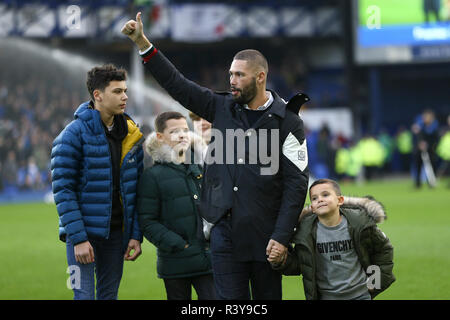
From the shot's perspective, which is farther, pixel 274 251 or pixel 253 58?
pixel 253 58

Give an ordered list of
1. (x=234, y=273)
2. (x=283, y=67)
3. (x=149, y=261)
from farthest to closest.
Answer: (x=283, y=67) → (x=149, y=261) → (x=234, y=273)

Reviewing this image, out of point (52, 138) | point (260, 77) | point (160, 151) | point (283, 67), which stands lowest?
point (160, 151)

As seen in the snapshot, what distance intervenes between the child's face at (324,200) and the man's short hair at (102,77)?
1.54 meters

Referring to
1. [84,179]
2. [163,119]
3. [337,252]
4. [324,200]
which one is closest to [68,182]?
[84,179]

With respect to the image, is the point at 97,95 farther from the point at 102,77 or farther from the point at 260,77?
the point at 260,77

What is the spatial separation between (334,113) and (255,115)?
29088 millimetres

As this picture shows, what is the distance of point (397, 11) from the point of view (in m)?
28.7

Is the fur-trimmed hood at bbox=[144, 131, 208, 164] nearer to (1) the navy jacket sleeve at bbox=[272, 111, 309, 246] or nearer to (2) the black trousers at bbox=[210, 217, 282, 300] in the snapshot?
(2) the black trousers at bbox=[210, 217, 282, 300]

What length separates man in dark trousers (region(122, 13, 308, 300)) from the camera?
15.7ft

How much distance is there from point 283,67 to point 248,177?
3343 centimetres

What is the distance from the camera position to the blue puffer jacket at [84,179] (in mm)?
5164

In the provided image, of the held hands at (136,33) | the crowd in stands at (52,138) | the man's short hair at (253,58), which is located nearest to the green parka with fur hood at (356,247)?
the man's short hair at (253,58)

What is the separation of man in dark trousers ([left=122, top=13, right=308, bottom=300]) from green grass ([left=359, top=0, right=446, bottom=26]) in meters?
24.5

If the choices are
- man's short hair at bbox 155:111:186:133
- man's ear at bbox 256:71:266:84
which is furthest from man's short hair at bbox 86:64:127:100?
man's ear at bbox 256:71:266:84
